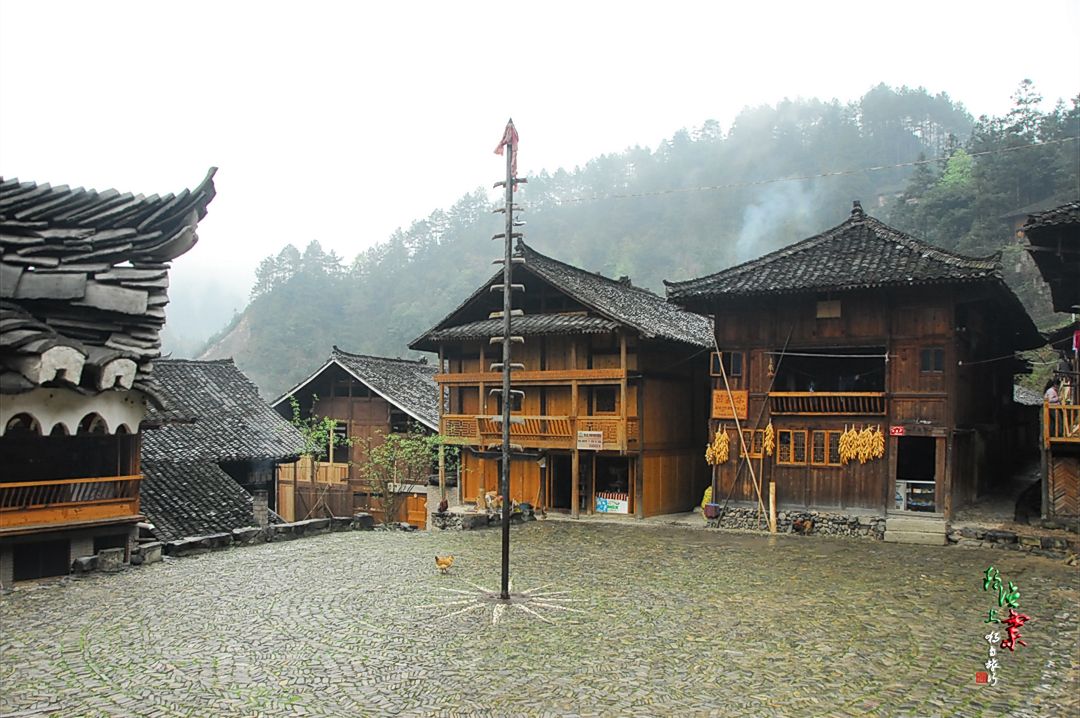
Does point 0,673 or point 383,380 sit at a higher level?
point 383,380

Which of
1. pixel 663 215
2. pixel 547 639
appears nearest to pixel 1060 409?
pixel 547 639

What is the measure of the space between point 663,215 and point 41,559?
3581 inches

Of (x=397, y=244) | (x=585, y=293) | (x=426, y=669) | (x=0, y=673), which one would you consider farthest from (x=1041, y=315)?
(x=397, y=244)

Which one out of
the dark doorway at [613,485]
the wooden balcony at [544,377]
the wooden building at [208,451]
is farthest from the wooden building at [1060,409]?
the wooden building at [208,451]

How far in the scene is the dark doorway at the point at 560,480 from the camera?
93.9 ft

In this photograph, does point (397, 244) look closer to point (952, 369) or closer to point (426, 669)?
point (952, 369)

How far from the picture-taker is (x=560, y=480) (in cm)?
2916

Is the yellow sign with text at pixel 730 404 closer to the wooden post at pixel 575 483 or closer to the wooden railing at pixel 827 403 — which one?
the wooden railing at pixel 827 403

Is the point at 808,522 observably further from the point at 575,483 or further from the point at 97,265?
the point at 97,265

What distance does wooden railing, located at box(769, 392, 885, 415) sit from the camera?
22375 millimetres

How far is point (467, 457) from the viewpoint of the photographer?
30031mm

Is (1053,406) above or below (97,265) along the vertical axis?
below

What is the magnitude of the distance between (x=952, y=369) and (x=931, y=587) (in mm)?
7796

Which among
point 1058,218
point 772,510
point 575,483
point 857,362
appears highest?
point 1058,218
